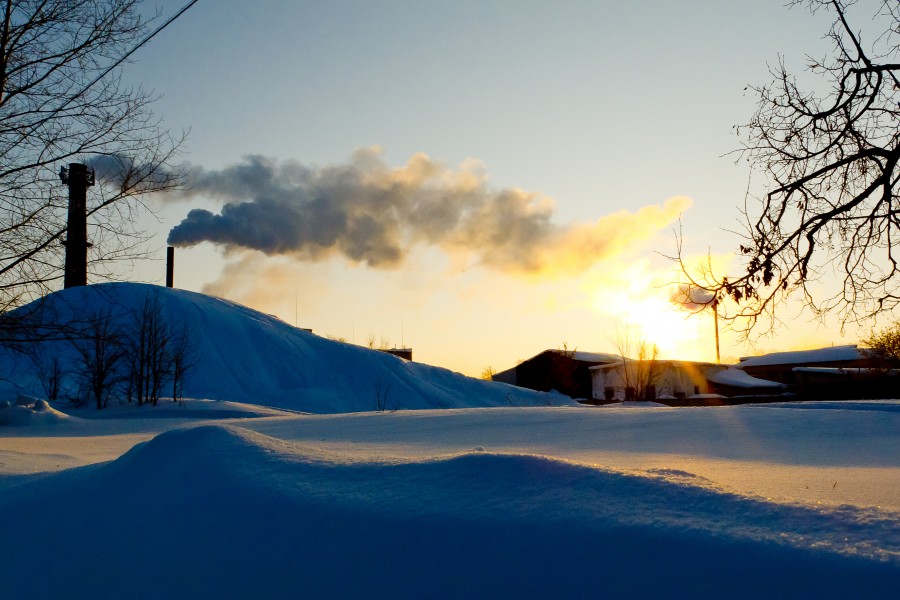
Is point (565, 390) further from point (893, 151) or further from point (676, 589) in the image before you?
point (676, 589)

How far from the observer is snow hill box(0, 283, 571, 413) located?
37500 mm

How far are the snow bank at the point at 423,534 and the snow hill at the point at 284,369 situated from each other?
32892mm

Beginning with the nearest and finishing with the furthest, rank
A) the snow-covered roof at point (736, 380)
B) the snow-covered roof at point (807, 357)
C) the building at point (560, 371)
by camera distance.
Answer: the snow-covered roof at point (736, 380), the building at point (560, 371), the snow-covered roof at point (807, 357)

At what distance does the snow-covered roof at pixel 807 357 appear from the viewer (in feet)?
165

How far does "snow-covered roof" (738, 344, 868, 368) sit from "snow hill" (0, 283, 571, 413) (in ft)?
72.1

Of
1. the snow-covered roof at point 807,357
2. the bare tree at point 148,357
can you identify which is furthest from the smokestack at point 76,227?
the snow-covered roof at point 807,357

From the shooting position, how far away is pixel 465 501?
2.77 meters

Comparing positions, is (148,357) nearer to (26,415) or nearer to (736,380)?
(26,415)

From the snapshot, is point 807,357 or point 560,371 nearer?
point 560,371

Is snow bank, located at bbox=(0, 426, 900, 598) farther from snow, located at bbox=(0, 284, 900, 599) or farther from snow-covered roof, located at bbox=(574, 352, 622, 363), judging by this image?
snow-covered roof, located at bbox=(574, 352, 622, 363)

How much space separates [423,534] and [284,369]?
40.8 meters

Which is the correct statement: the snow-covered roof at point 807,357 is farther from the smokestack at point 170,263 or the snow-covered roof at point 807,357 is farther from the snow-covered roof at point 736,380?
the smokestack at point 170,263

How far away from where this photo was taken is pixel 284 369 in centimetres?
4225

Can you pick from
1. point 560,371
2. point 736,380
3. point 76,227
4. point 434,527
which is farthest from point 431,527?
point 736,380
